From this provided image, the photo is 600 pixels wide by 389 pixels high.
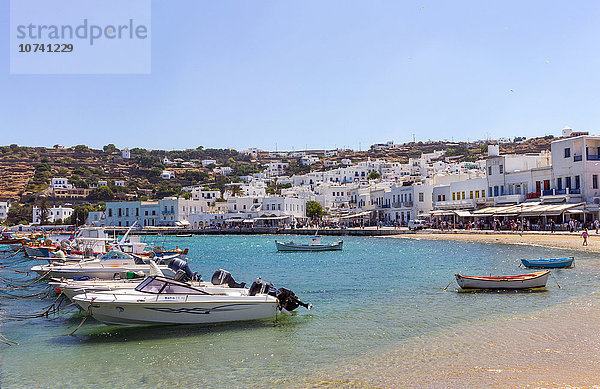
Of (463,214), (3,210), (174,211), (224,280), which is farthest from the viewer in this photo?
(3,210)

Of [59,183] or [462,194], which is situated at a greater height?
[59,183]

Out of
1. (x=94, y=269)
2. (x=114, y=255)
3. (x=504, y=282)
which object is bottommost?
(x=504, y=282)

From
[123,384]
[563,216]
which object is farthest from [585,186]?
[123,384]

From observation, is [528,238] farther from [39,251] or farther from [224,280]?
[39,251]

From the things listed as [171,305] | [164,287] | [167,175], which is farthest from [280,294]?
[167,175]

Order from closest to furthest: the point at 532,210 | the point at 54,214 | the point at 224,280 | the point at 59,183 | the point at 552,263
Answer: the point at 224,280 → the point at 552,263 → the point at 532,210 → the point at 54,214 → the point at 59,183

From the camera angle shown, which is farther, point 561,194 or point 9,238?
point 9,238

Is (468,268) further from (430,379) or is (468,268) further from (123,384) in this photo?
(123,384)

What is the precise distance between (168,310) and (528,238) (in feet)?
128

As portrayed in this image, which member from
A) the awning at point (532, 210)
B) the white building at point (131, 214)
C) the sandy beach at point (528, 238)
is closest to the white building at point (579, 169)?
the awning at point (532, 210)

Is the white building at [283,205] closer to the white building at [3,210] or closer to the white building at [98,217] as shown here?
the white building at [98,217]

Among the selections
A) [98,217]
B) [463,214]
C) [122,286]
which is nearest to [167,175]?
[98,217]

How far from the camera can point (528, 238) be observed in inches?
1795

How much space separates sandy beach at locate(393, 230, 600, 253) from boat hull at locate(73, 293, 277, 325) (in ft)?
92.0
